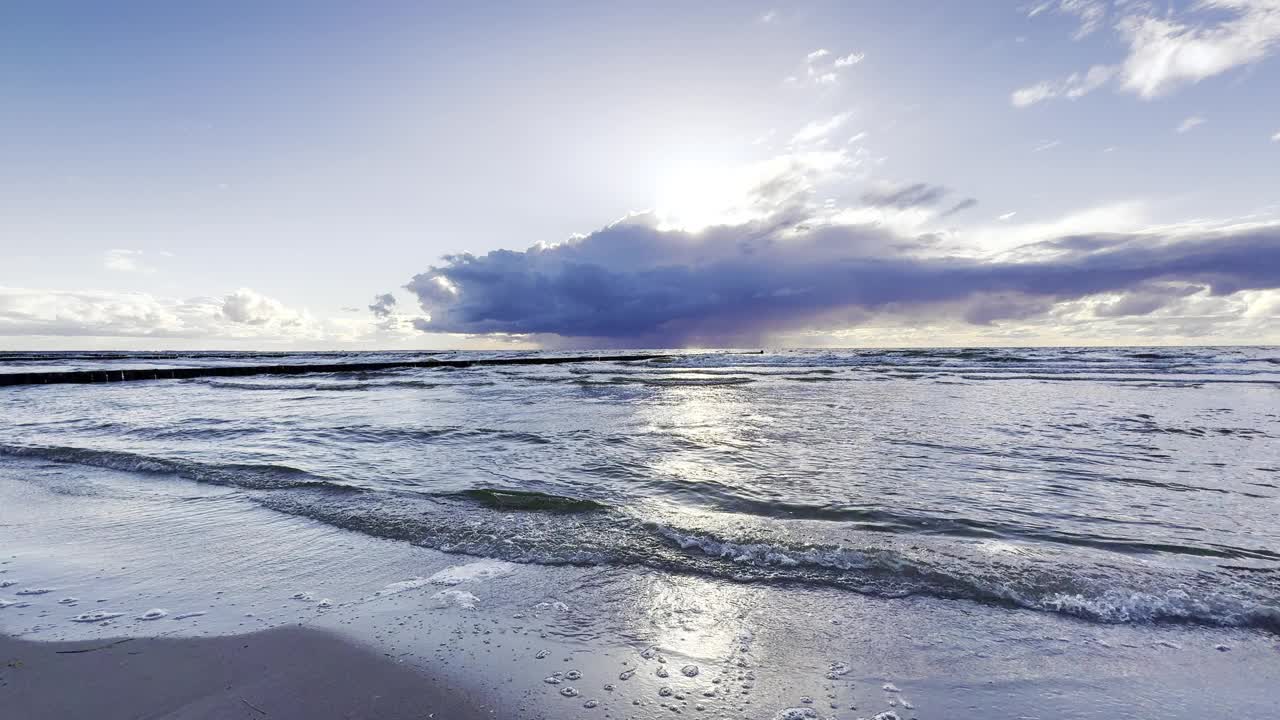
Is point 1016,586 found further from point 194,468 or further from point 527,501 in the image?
point 194,468

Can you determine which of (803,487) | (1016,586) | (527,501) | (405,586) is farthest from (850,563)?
(527,501)

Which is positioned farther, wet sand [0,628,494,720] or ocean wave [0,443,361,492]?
ocean wave [0,443,361,492]

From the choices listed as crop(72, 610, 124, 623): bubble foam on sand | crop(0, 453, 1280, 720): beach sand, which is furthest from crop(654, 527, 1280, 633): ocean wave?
crop(72, 610, 124, 623): bubble foam on sand

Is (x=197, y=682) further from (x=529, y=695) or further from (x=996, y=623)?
(x=996, y=623)

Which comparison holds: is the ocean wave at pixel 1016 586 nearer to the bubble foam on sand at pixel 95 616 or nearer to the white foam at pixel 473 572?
the white foam at pixel 473 572

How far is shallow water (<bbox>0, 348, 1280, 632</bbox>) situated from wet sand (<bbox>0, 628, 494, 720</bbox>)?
6.00 feet

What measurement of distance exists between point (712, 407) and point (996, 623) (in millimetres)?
13347

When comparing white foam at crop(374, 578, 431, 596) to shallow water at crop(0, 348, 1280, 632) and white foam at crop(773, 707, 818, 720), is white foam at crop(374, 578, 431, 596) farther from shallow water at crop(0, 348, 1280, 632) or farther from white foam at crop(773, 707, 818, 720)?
white foam at crop(773, 707, 818, 720)

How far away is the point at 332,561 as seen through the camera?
4.77m

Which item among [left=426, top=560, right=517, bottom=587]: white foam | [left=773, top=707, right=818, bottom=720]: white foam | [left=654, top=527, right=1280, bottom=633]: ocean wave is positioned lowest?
[left=654, top=527, right=1280, bottom=633]: ocean wave

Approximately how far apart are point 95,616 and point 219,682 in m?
1.55

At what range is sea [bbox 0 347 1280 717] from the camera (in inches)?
158

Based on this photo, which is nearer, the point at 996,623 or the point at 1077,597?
the point at 996,623

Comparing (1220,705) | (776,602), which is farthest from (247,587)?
(1220,705)
